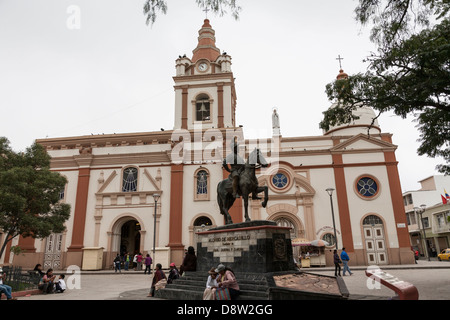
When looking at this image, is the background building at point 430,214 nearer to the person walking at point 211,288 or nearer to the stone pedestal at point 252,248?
the stone pedestal at point 252,248

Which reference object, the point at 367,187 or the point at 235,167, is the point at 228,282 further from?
the point at 367,187

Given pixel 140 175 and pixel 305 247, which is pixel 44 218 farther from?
pixel 305 247

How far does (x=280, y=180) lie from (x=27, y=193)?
1589 cm

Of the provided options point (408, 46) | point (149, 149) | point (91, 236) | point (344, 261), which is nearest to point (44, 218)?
point (91, 236)

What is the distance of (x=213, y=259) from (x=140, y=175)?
52.6ft

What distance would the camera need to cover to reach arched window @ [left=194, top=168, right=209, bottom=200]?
2392 cm

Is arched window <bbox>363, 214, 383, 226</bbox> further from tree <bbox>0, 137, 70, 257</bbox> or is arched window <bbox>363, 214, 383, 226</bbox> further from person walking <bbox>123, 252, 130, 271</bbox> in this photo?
tree <bbox>0, 137, 70, 257</bbox>

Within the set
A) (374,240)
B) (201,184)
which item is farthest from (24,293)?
(374,240)

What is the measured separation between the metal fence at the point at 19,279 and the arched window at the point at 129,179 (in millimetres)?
12460

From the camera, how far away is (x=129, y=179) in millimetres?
24828

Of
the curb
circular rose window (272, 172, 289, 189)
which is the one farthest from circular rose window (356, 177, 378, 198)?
the curb

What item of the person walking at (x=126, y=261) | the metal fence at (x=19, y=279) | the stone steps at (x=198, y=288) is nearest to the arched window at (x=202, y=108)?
the person walking at (x=126, y=261)

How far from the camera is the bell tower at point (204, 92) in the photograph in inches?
1048

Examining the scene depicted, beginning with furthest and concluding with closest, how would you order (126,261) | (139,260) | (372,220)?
1. (372,220)
2. (126,261)
3. (139,260)
